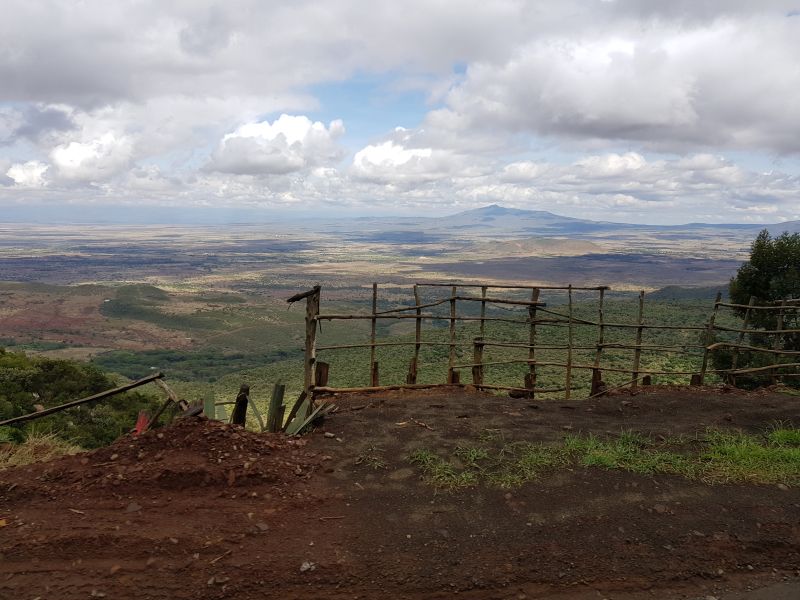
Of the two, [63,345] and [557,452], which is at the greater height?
[557,452]

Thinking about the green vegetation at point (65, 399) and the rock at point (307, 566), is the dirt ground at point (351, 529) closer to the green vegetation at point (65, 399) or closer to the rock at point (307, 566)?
the rock at point (307, 566)

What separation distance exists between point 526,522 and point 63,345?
4591cm

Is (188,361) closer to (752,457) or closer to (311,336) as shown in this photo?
(311,336)

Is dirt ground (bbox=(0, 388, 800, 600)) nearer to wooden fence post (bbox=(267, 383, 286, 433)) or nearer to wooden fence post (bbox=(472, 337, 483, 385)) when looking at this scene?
wooden fence post (bbox=(267, 383, 286, 433))

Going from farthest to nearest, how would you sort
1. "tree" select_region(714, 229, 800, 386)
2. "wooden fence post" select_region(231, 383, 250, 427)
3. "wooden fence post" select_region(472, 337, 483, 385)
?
"tree" select_region(714, 229, 800, 386) < "wooden fence post" select_region(472, 337, 483, 385) < "wooden fence post" select_region(231, 383, 250, 427)

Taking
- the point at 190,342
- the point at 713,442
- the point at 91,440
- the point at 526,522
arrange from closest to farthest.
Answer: the point at 526,522, the point at 713,442, the point at 91,440, the point at 190,342

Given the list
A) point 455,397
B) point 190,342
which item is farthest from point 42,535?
point 190,342

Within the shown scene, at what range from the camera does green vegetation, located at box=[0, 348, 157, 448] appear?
9.68 metres

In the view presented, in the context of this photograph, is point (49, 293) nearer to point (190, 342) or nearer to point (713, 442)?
point (190, 342)

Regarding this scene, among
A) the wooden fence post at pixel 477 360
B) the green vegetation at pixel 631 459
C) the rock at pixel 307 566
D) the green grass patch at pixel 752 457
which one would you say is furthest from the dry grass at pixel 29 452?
the green grass patch at pixel 752 457

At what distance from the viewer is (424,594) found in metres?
3.69

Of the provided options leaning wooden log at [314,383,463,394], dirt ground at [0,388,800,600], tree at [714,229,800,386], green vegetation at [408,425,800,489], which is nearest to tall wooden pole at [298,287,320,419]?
leaning wooden log at [314,383,463,394]

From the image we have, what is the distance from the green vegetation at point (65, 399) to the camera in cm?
968

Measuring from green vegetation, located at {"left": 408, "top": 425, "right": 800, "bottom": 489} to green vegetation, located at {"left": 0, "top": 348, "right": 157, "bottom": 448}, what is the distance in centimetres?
699
